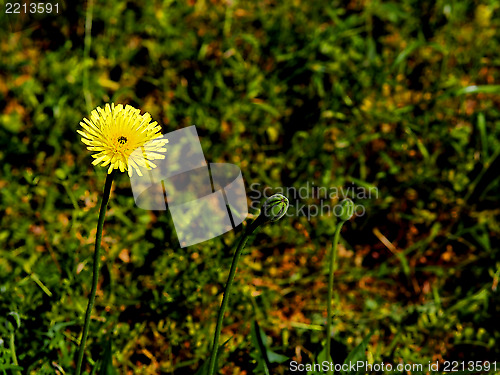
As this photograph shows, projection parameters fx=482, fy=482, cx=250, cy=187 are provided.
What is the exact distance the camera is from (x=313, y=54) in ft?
8.18

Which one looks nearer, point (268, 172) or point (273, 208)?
point (273, 208)

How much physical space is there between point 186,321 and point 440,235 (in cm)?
123

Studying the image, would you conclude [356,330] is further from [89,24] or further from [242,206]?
[89,24]

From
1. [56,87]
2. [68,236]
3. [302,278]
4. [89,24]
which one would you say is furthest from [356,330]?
[89,24]

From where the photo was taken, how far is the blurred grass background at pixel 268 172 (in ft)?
5.63

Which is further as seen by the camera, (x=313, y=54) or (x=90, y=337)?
(x=313, y=54)
